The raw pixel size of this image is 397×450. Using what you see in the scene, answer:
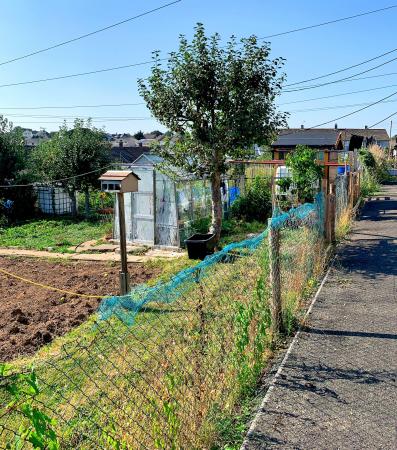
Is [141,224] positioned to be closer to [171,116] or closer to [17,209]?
[171,116]

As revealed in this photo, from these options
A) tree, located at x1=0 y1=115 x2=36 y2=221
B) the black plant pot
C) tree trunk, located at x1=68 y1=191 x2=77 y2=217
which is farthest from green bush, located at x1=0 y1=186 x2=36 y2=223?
the black plant pot

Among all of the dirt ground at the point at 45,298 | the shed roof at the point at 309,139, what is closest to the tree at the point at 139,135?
the shed roof at the point at 309,139

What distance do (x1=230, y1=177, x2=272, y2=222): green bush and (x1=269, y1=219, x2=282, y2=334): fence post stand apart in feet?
34.2

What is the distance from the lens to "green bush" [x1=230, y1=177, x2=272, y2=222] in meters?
15.8

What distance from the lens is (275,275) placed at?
202 inches

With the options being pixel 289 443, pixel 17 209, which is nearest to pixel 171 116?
pixel 289 443

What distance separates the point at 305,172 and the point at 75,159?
8715 mm

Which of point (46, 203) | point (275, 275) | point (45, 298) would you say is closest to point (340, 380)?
point (275, 275)

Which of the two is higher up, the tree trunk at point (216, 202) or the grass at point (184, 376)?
the tree trunk at point (216, 202)

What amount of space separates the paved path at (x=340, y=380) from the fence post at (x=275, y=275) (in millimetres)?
353

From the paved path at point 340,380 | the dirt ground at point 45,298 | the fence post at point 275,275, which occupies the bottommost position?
the dirt ground at point 45,298

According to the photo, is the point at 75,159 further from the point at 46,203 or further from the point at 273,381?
the point at 273,381

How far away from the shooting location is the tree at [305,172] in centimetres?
1302

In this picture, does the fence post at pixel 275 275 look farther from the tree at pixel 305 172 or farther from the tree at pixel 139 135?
the tree at pixel 139 135
